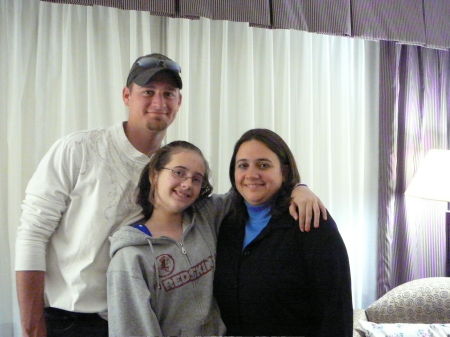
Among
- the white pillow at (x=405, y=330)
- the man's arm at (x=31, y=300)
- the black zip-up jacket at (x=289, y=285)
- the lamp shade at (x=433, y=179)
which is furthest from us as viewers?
the lamp shade at (x=433, y=179)

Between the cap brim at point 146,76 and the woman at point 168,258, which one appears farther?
the cap brim at point 146,76

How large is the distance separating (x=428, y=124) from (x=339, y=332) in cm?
215

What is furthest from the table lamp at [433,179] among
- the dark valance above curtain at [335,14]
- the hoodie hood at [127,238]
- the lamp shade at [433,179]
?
the hoodie hood at [127,238]

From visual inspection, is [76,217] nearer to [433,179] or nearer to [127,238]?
[127,238]

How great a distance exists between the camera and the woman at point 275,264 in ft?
4.14

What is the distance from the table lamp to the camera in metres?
2.57

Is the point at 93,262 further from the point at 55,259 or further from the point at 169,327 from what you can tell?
A: the point at 169,327

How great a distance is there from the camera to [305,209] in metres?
1.33

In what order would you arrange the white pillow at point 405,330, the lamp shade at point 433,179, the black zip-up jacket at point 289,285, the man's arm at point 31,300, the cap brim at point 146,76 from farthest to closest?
the lamp shade at point 433,179, the white pillow at point 405,330, the cap brim at point 146,76, the man's arm at point 31,300, the black zip-up jacket at point 289,285

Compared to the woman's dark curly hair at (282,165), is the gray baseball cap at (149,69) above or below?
above

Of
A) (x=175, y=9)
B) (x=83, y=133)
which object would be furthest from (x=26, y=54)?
(x=83, y=133)

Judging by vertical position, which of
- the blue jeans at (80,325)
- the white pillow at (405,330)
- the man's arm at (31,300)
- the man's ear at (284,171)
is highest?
the man's ear at (284,171)

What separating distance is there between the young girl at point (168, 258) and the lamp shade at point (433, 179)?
1598mm

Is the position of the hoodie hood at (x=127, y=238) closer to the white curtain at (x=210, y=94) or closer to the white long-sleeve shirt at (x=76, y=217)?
the white long-sleeve shirt at (x=76, y=217)
